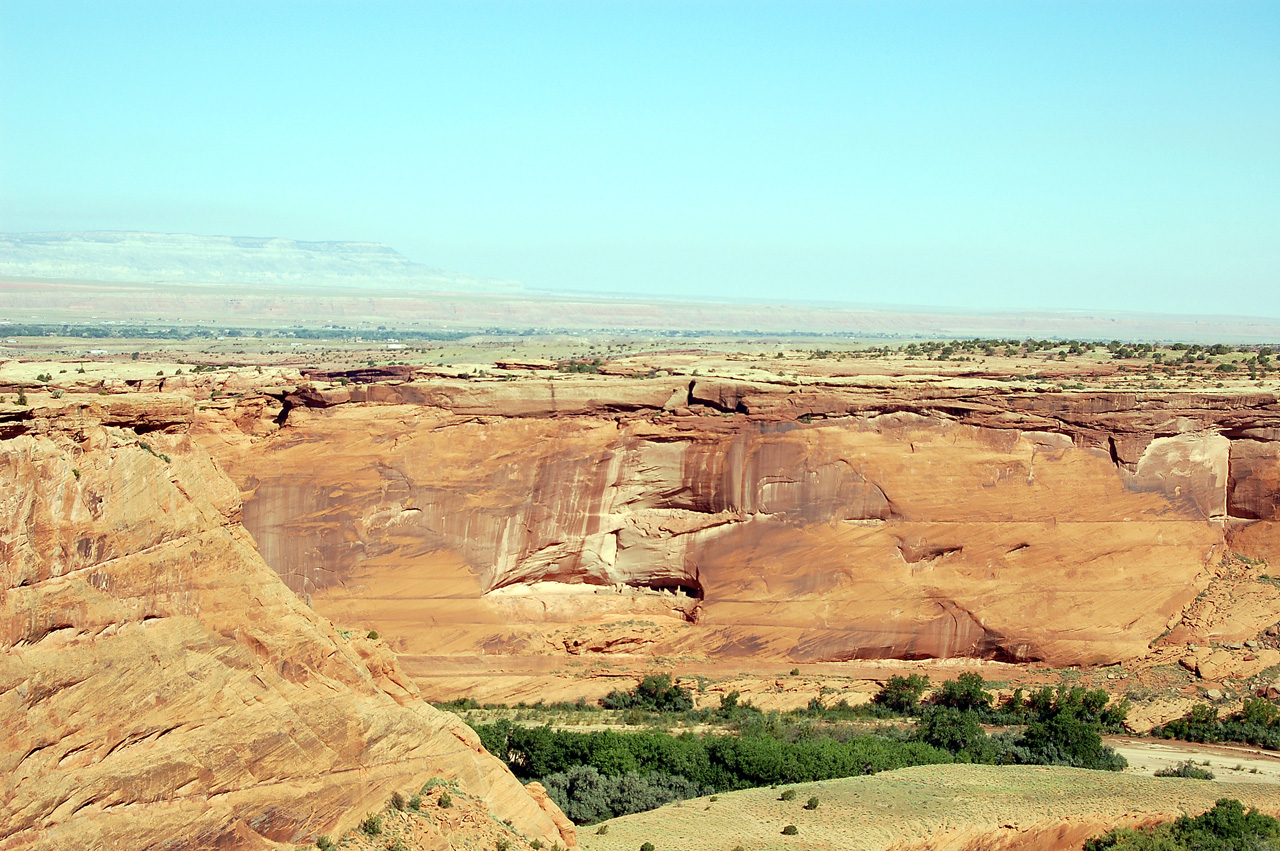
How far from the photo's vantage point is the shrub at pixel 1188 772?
2550cm

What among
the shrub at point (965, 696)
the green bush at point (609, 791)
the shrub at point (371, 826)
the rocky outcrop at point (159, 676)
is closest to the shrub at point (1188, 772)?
the shrub at point (965, 696)

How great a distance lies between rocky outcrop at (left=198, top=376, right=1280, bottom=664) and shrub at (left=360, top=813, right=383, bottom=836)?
14482 mm

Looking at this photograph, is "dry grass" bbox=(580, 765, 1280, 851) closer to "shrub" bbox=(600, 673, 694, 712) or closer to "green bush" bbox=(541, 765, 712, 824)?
"green bush" bbox=(541, 765, 712, 824)

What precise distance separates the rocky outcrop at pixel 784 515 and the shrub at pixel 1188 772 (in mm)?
4232

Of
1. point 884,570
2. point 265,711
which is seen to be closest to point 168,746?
point 265,711

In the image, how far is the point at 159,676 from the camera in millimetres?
12836

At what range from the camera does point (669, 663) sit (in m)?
29.4

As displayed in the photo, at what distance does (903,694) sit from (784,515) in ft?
16.8

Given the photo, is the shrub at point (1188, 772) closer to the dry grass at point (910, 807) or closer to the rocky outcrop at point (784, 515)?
the dry grass at point (910, 807)

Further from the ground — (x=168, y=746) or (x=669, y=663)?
(x=168, y=746)

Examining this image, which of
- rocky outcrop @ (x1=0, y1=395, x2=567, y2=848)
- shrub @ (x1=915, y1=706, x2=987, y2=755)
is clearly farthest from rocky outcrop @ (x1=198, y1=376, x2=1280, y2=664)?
rocky outcrop @ (x1=0, y1=395, x2=567, y2=848)

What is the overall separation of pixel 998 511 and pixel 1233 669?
7.24m

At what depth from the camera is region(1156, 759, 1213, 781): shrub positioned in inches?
1004

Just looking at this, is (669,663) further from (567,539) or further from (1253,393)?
(1253,393)
